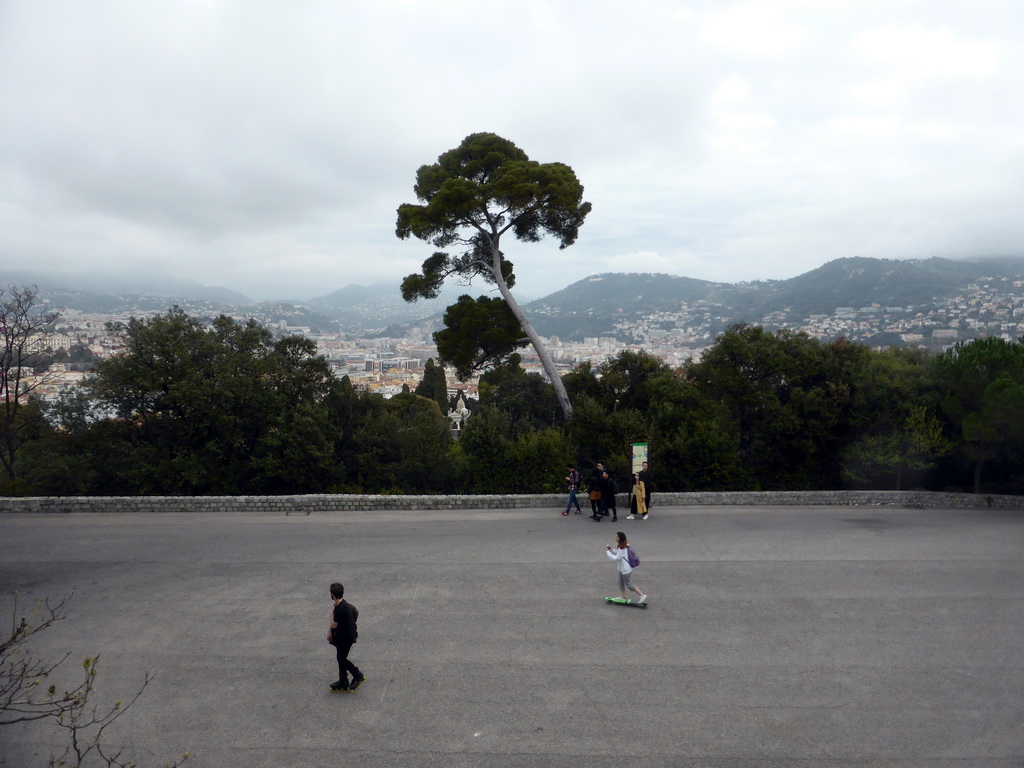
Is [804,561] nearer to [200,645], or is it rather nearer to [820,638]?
[820,638]

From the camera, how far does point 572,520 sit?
1145cm

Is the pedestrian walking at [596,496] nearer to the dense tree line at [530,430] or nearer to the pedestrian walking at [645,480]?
the pedestrian walking at [645,480]

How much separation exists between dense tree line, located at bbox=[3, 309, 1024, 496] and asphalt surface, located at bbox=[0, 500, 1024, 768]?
3648 mm

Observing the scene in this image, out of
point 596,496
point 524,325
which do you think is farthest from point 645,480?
point 524,325

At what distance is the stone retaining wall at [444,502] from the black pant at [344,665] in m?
6.69

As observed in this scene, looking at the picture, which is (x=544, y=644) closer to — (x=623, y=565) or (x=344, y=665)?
(x=623, y=565)

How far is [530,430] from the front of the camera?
51.0 ft

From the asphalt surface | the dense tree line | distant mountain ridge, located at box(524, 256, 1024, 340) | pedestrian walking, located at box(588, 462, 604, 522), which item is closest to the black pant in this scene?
the asphalt surface

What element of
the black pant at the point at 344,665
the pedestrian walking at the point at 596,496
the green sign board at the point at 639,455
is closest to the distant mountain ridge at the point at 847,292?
the green sign board at the point at 639,455

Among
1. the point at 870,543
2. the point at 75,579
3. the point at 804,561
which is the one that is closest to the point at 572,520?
the point at 804,561

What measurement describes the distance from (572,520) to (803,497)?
542 centimetres

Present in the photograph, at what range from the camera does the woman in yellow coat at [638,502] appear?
1141cm

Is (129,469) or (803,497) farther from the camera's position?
(129,469)

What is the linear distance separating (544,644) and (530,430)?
362 inches
